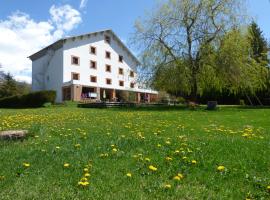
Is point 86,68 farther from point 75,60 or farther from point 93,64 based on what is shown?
point 75,60

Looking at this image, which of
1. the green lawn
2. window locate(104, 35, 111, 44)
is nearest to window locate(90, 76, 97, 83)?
window locate(104, 35, 111, 44)

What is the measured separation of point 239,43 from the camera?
27344 millimetres

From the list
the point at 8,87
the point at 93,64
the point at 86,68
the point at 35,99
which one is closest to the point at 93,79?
the point at 86,68

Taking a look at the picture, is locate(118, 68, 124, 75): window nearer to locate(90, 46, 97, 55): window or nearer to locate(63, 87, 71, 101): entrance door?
locate(90, 46, 97, 55): window

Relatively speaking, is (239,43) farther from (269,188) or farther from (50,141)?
(269,188)

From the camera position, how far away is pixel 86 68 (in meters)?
52.2

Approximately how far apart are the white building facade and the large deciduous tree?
16.5 metres

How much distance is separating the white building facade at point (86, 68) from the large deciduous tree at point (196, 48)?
1652 cm

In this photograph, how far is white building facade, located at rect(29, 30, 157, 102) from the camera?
1923 inches

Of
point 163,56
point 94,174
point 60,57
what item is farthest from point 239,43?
point 60,57

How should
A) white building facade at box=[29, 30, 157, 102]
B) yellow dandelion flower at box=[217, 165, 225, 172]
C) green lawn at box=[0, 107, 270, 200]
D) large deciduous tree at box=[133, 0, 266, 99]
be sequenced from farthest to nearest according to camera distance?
white building facade at box=[29, 30, 157, 102]
large deciduous tree at box=[133, 0, 266, 99]
yellow dandelion flower at box=[217, 165, 225, 172]
green lawn at box=[0, 107, 270, 200]

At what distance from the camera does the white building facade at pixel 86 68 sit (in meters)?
48.8

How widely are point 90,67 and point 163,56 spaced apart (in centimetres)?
2479

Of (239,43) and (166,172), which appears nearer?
(166,172)
